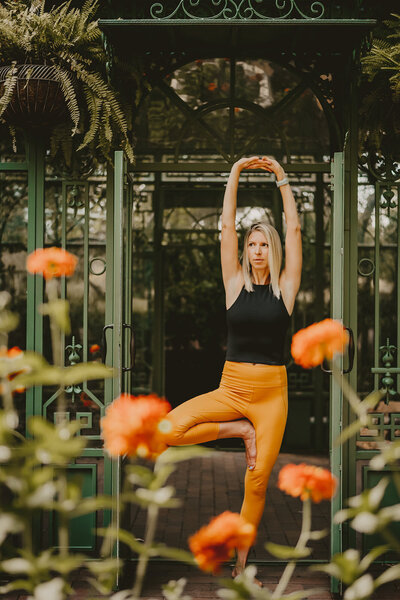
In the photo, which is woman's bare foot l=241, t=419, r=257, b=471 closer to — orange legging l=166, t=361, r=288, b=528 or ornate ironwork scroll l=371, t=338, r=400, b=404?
orange legging l=166, t=361, r=288, b=528

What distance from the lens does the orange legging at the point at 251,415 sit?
148 inches

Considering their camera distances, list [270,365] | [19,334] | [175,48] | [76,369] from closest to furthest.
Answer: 1. [76,369]
2. [270,365]
3. [175,48]
4. [19,334]

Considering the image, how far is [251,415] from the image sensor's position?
12.4 ft

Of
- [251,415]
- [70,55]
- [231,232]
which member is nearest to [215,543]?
[251,415]

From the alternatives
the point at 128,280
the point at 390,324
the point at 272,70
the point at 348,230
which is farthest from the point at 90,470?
the point at 272,70

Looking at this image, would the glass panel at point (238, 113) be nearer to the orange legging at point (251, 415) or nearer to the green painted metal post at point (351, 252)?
the green painted metal post at point (351, 252)

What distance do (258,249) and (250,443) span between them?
3.63 feet

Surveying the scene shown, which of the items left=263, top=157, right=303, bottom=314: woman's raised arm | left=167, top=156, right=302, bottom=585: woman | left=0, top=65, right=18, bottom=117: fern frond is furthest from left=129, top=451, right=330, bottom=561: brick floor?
left=0, top=65, right=18, bottom=117: fern frond

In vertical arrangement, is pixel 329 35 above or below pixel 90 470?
above

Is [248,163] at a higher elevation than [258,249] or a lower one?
higher

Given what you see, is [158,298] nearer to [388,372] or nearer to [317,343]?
[388,372]

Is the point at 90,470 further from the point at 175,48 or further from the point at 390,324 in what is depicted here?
the point at 390,324

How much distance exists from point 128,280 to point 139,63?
1.37 metres

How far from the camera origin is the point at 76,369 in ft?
5.50
